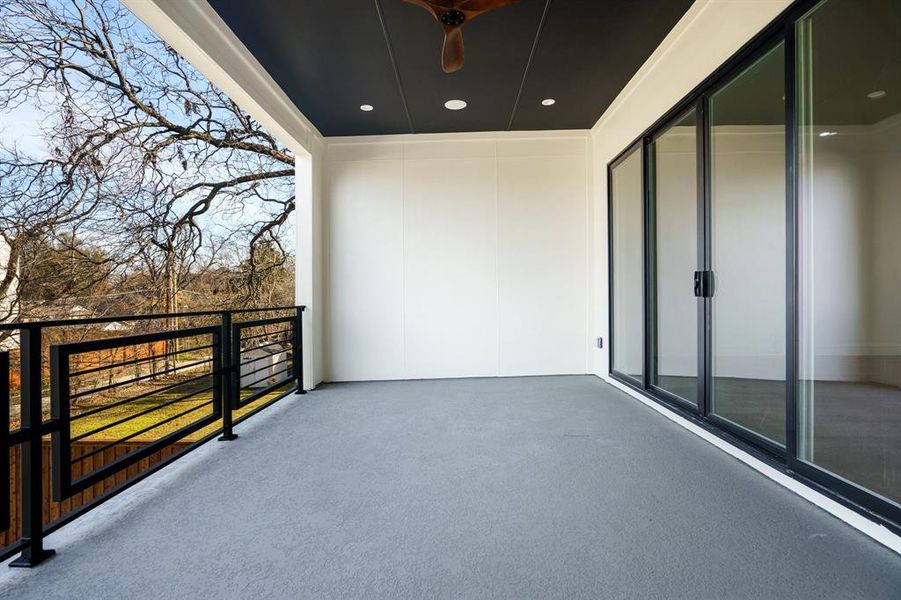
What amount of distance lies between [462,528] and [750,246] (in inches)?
85.8

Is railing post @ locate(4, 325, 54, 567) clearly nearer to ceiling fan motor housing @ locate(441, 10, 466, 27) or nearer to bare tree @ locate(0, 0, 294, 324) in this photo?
ceiling fan motor housing @ locate(441, 10, 466, 27)

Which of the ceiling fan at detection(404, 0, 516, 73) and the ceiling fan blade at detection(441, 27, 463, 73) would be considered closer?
the ceiling fan at detection(404, 0, 516, 73)

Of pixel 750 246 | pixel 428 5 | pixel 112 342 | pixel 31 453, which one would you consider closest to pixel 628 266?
pixel 750 246

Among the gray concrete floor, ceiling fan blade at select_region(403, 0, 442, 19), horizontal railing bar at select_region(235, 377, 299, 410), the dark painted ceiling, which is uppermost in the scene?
the dark painted ceiling

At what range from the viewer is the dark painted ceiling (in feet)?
8.91

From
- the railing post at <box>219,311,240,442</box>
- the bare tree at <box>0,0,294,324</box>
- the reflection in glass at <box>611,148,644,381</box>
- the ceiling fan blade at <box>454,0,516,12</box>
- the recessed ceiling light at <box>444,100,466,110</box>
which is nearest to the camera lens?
the ceiling fan blade at <box>454,0,516,12</box>

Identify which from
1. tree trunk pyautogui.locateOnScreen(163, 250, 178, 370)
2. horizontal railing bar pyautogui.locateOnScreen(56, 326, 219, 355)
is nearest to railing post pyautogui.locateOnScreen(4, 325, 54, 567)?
horizontal railing bar pyautogui.locateOnScreen(56, 326, 219, 355)

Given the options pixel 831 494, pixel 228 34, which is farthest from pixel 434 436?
pixel 228 34

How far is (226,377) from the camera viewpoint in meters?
2.91

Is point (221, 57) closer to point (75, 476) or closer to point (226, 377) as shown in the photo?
point (226, 377)

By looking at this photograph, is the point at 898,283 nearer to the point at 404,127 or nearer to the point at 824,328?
the point at 824,328

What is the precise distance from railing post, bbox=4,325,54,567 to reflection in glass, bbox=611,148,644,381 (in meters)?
3.91

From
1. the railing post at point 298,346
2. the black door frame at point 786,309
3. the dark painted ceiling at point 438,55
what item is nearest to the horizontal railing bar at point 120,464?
the railing post at point 298,346

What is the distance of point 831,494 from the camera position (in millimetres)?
1781
